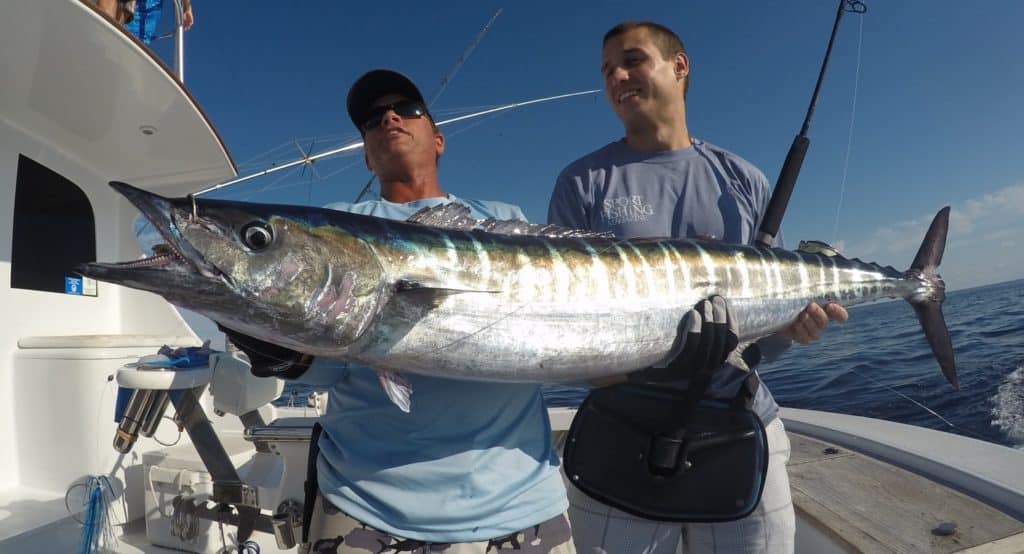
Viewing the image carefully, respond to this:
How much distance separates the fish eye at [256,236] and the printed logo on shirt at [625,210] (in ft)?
4.92

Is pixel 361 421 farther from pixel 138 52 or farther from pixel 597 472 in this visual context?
pixel 138 52

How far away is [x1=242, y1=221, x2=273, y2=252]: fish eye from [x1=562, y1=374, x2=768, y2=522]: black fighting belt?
156cm

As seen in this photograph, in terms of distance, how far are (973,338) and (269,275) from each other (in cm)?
1864

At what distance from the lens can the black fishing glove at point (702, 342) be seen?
209cm

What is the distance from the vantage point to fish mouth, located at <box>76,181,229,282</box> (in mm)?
1518

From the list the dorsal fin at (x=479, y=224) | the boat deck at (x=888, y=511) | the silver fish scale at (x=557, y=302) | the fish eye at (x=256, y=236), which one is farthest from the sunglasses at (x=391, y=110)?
the boat deck at (x=888, y=511)

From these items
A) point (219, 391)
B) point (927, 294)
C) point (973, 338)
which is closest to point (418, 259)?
point (219, 391)

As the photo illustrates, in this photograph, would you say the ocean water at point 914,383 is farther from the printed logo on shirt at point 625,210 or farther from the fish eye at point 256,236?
the fish eye at point 256,236

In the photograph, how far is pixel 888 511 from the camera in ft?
9.87

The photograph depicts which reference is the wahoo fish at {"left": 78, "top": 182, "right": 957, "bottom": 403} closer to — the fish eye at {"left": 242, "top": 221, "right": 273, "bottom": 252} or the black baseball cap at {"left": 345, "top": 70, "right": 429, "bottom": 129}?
the fish eye at {"left": 242, "top": 221, "right": 273, "bottom": 252}

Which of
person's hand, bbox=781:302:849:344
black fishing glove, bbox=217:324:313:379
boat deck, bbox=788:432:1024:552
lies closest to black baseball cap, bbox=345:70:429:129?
black fishing glove, bbox=217:324:313:379

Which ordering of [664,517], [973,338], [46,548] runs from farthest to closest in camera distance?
[973,338] → [46,548] → [664,517]

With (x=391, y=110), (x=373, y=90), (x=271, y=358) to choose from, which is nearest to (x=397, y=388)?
(x=271, y=358)

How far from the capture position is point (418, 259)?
185 centimetres
